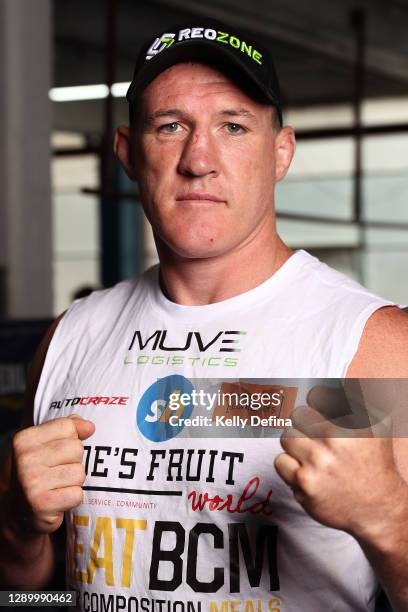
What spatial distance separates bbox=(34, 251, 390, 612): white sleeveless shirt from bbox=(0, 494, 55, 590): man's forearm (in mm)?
83

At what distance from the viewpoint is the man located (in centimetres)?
142

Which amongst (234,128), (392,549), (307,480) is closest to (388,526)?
(392,549)

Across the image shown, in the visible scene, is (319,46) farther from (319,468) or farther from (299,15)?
(319,468)

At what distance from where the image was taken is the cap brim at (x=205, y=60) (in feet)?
5.13

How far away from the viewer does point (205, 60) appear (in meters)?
1.60

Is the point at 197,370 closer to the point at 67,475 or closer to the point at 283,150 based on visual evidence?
the point at 67,475

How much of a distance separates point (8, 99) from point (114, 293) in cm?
338

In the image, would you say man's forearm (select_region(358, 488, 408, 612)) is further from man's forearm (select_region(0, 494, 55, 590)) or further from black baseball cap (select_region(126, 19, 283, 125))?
black baseball cap (select_region(126, 19, 283, 125))

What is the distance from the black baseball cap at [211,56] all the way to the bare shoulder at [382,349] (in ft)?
1.35

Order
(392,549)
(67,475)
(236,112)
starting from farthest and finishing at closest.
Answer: (236,112), (67,475), (392,549)

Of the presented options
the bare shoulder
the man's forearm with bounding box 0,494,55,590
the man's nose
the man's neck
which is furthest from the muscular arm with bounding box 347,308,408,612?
the man's forearm with bounding box 0,494,55,590

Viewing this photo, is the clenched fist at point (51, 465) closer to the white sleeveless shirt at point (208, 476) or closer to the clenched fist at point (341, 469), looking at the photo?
the white sleeveless shirt at point (208, 476)

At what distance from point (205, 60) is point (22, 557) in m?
0.87

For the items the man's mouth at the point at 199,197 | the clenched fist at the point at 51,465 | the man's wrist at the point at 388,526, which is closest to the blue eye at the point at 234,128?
the man's mouth at the point at 199,197
